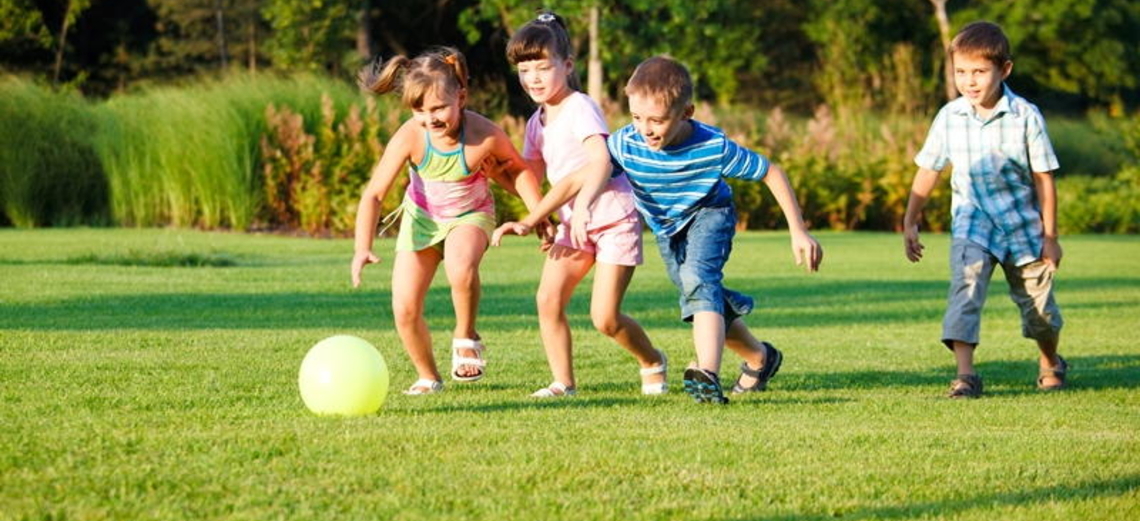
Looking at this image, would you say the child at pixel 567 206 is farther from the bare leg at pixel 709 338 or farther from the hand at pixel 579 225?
the bare leg at pixel 709 338

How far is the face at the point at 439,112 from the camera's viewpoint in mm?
7000

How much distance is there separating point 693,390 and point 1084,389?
2.33 metres

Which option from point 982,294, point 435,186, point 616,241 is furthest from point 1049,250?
point 435,186

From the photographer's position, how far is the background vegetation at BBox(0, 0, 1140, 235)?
2225 centimetres

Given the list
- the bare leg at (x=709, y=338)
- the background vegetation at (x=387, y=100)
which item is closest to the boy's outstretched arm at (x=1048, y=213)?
the bare leg at (x=709, y=338)

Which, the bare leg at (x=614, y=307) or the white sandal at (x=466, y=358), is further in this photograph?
the white sandal at (x=466, y=358)

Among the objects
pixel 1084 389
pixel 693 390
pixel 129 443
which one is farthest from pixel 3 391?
pixel 1084 389

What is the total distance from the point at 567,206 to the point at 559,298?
0.42 m

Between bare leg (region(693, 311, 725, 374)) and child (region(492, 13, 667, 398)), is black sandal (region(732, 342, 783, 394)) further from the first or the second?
bare leg (region(693, 311, 725, 374))

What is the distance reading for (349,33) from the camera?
40.3 metres

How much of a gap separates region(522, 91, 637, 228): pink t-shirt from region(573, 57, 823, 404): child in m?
0.07

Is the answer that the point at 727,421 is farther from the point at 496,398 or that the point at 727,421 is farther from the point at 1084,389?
the point at 1084,389

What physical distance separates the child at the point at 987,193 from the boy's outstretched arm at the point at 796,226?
1.12m

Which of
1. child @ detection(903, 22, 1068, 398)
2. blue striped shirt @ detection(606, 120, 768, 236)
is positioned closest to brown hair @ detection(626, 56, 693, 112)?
blue striped shirt @ detection(606, 120, 768, 236)
